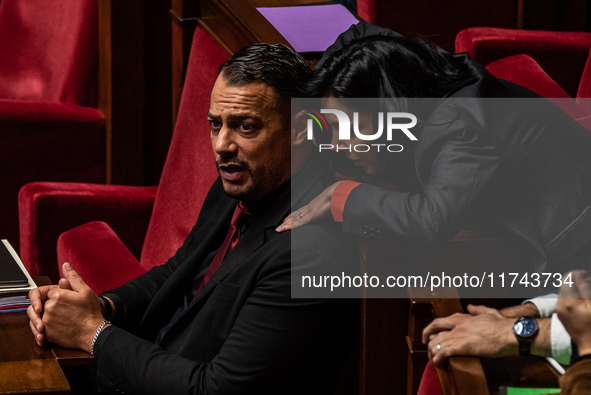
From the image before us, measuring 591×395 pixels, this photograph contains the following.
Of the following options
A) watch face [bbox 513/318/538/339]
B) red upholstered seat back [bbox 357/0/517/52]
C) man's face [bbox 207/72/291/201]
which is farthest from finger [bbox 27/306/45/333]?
red upholstered seat back [bbox 357/0/517/52]

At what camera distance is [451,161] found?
1.08 m

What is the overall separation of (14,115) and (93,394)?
1178 mm

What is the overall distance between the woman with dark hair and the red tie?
0.15 meters

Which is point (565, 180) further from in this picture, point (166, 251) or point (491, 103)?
point (166, 251)

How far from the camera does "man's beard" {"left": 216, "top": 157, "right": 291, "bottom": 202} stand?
1207mm

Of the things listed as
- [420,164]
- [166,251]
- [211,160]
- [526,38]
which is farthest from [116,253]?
[526,38]

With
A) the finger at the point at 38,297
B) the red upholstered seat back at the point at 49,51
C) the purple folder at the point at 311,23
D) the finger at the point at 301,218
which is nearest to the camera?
the finger at the point at 301,218

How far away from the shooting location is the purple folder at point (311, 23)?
1507mm

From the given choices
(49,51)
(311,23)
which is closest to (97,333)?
(311,23)

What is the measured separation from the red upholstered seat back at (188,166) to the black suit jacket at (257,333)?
587 millimetres

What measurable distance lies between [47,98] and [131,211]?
0.88 meters

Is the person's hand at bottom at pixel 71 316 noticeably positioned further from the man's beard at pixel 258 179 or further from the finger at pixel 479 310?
the finger at pixel 479 310

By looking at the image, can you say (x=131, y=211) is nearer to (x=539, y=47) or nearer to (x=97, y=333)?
(x=97, y=333)

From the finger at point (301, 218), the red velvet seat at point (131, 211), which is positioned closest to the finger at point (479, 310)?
the finger at point (301, 218)
